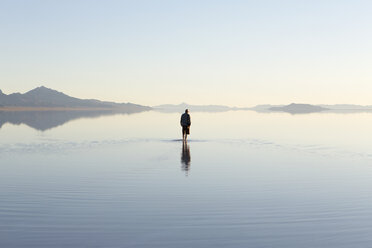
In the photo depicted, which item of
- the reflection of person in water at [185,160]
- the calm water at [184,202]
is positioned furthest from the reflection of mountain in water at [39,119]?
the calm water at [184,202]

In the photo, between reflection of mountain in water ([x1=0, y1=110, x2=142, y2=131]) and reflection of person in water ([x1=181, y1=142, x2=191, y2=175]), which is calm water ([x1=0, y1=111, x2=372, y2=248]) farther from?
reflection of mountain in water ([x1=0, y1=110, x2=142, y2=131])

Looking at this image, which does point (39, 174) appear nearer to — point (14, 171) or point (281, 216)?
point (14, 171)

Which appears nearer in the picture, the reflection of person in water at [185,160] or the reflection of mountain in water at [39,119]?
the reflection of person in water at [185,160]

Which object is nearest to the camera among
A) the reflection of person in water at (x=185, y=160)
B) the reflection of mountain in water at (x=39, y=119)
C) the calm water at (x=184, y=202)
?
the calm water at (x=184, y=202)

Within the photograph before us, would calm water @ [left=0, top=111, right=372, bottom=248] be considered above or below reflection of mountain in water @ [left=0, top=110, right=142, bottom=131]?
below

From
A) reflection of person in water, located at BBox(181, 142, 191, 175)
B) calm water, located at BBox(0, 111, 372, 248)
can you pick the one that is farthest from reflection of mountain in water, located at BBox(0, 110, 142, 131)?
calm water, located at BBox(0, 111, 372, 248)

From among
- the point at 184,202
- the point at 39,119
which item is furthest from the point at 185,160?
the point at 39,119

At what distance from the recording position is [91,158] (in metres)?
20.1

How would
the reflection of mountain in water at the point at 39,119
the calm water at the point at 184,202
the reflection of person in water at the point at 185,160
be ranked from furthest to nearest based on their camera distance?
the reflection of mountain in water at the point at 39,119, the reflection of person in water at the point at 185,160, the calm water at the point at 184,202

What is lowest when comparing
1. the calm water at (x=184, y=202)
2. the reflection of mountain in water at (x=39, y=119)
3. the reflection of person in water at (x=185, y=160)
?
the calm water at (x=184, y=202)

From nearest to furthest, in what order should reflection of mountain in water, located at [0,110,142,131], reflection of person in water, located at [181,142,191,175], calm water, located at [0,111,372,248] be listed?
calm water, located at [0,111,372,248] < reflection of person in water, located at [181,142,191,175] < reflection of mountain in water, located at [0,110,142,131]

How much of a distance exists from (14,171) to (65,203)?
6.50m

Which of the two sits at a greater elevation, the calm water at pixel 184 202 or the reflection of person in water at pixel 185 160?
the reflection of person in water at pixel 185 160

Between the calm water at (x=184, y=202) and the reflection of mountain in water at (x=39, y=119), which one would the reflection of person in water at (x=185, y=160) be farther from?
the reflection of mountain in water at (x=39, y=119)
